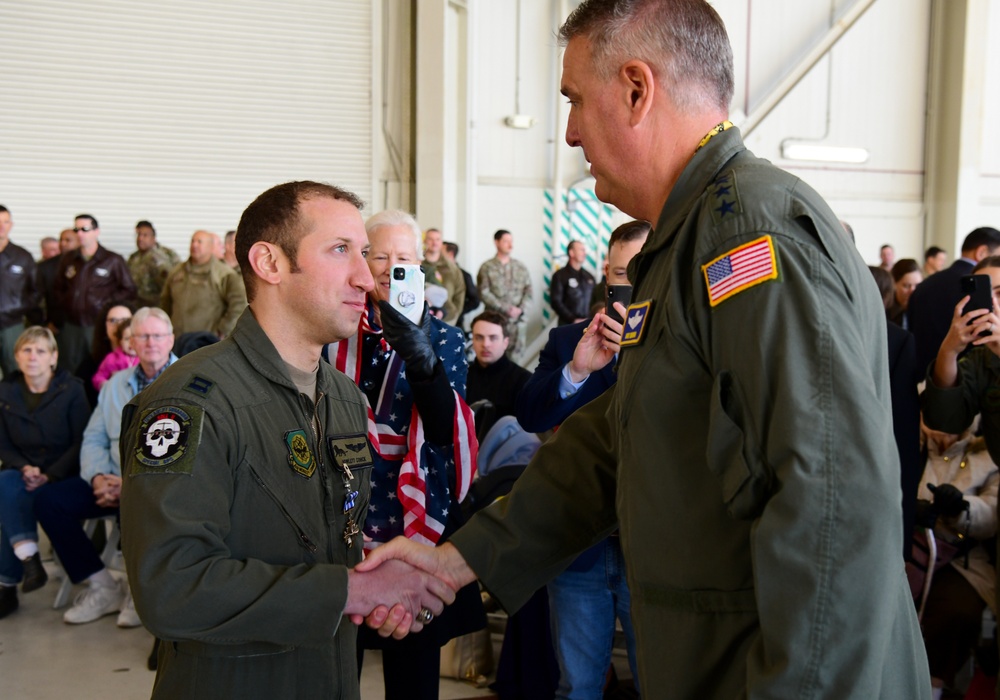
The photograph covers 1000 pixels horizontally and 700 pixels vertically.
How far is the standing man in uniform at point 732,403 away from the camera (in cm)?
115

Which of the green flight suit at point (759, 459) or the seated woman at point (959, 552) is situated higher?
the green flight suit at point (759, 459)

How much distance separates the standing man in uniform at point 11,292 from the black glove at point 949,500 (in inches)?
299

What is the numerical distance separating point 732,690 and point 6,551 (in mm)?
5060

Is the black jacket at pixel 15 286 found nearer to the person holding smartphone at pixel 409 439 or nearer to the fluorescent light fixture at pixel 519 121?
the fluorescent light fixture at pixel 519 121

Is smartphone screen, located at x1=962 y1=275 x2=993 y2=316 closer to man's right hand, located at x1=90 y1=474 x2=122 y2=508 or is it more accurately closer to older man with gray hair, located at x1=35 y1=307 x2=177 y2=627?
older man with gray hair, located at x1=35 y1=307 x2=177 y2=627

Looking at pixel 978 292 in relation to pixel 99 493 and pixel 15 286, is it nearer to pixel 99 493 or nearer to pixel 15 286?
pixel 99 493

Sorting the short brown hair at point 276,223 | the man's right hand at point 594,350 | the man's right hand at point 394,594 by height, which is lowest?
the man's right hand at point 394,594

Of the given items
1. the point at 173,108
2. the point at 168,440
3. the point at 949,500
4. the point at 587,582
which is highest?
the point at 173,108

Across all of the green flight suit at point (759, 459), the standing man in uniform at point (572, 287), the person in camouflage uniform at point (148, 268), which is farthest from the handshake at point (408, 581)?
the standing man in uniform at point (572, 287)

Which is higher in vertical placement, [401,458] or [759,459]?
[759,459]

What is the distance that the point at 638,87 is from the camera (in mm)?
1508

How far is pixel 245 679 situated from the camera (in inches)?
69.7

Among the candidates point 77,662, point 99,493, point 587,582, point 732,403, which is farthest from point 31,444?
point 732,403

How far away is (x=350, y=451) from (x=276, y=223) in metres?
0.54
